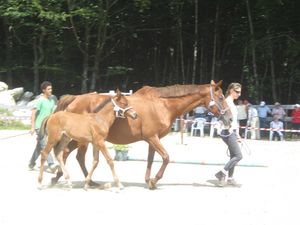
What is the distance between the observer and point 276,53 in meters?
29.5

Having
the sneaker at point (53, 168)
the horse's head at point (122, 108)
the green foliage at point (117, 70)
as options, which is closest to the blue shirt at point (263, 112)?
the green foliage at point (117, 70)

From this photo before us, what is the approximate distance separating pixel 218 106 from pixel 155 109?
1.11 m

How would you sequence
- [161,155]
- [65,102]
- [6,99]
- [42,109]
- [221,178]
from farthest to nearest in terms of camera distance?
1. [6,99]
2. [42,109]
3. [65,102]
4. [221,178]
5. [161,155]

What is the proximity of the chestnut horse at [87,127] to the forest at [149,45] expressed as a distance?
1894 cm

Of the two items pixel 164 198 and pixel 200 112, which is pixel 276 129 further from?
pixel 164 198

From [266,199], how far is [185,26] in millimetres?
24127

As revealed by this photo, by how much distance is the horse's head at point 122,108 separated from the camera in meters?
9.39

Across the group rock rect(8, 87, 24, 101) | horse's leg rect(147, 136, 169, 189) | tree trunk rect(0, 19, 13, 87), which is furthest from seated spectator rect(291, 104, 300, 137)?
tree trunk rect(0, 19, 13, 87)

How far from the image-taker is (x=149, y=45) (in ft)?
111

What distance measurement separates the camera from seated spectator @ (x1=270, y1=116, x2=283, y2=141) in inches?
898

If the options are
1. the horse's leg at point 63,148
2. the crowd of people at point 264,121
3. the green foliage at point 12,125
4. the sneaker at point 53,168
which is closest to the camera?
the horse's leg at point 63,148

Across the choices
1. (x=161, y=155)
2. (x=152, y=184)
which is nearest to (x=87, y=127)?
(x=161, y=155)

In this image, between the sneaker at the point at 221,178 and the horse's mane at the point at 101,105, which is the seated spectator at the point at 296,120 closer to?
the sneaker at the point at 221,178

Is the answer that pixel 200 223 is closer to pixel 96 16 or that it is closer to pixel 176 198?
pixel 176 198
